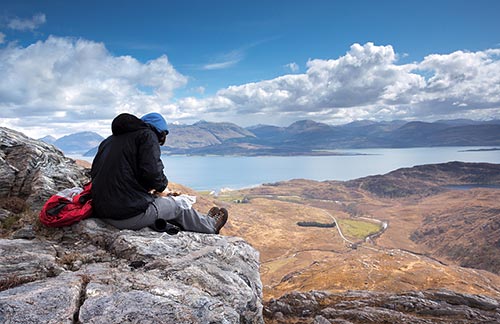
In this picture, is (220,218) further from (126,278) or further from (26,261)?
(26,261)

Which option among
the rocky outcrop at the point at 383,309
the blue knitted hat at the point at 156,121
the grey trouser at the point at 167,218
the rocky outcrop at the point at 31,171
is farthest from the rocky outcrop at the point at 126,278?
the rocky outcrop at the point at 383,309

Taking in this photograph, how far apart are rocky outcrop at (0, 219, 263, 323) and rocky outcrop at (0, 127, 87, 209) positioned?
3896 mm

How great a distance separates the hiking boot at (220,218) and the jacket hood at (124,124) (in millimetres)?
4413

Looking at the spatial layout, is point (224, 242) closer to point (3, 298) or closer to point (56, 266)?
point (56, 266)

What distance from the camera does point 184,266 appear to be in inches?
288

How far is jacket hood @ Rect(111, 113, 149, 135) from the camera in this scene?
784cm

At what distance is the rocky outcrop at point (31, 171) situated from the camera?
11.4m

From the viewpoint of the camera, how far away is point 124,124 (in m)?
7.88

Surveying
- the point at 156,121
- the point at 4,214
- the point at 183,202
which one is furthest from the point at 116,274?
the point at 4,214

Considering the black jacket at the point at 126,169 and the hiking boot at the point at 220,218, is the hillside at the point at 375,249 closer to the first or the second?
the hiking boot at the point at 220,218

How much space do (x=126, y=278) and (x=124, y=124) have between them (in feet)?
12.3

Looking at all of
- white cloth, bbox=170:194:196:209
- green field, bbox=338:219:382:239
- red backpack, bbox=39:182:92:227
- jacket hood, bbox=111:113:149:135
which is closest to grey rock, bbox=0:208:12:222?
red backpack, bbox=39:182:92:227

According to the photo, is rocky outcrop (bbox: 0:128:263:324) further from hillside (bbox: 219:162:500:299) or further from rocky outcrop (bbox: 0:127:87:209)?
hillside (bbox: 219:162:500:299)

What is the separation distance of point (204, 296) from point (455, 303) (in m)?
17.6
